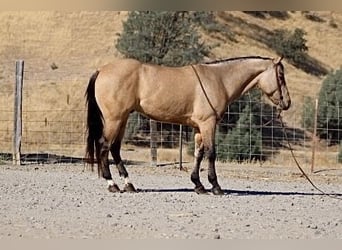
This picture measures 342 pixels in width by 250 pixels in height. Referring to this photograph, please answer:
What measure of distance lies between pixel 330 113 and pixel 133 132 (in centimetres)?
499

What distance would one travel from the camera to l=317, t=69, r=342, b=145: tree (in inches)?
674

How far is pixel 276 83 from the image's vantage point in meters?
8.30

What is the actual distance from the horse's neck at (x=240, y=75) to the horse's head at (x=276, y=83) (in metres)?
0.08

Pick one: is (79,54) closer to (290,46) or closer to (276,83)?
(290,46)

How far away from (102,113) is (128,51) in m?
14.9

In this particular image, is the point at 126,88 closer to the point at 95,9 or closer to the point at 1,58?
the point at 95,9

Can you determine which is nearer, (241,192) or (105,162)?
(105,162)

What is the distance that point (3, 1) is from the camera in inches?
42.2

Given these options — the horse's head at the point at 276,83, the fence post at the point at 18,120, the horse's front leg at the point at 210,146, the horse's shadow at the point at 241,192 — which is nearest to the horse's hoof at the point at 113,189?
the horse's shadow at the point at 241,192

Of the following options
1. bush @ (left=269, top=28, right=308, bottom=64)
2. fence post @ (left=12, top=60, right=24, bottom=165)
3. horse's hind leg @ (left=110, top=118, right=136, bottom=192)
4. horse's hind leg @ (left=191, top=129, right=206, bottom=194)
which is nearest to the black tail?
horse's hind leg @ (left=110, top=118, right=136, bottom=192)

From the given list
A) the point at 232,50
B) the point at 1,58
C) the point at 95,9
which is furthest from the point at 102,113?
the point at 232,50

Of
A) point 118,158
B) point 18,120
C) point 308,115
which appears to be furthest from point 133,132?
point 118,158

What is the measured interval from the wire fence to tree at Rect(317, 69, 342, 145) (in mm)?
173

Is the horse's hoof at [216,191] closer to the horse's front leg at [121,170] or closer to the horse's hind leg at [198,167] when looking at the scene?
the horse's hind leg at [198,167]
